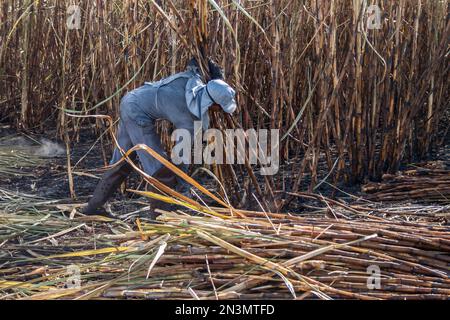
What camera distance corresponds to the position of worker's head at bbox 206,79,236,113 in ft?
10.2

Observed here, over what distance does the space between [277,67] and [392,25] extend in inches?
25.6

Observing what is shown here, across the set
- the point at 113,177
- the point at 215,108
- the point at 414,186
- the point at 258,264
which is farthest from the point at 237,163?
the point at 258,264

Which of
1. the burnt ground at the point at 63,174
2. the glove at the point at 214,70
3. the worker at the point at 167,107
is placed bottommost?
the burnt ground at the point at 63,174

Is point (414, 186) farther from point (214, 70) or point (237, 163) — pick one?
point (214, 70)

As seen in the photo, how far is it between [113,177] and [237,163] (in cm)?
54

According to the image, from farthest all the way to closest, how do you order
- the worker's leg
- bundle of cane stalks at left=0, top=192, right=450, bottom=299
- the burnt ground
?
1. the burnt ground
2. the worker's leg
3. bundle of cane stalks at left=0, top=192, right=450, bottom=299

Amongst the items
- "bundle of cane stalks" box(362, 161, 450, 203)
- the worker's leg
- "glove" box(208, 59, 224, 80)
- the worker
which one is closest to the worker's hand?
the worker

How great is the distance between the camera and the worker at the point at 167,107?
3.18 meters

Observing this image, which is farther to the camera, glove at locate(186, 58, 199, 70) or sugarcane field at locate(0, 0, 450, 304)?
glove at locate(186, 58, 199, 70)

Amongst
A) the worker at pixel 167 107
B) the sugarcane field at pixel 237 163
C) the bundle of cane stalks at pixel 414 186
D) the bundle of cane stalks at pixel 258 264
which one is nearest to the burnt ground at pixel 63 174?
the sugarcane field at pixel 237 163

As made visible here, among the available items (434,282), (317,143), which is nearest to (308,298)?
(434,282)

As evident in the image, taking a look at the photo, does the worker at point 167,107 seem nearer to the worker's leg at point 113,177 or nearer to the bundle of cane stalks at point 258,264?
the worker's leg at point 113,177

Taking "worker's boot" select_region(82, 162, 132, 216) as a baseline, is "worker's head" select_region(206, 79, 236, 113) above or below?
above

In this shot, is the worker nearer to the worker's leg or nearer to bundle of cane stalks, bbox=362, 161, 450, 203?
the worker's leg
